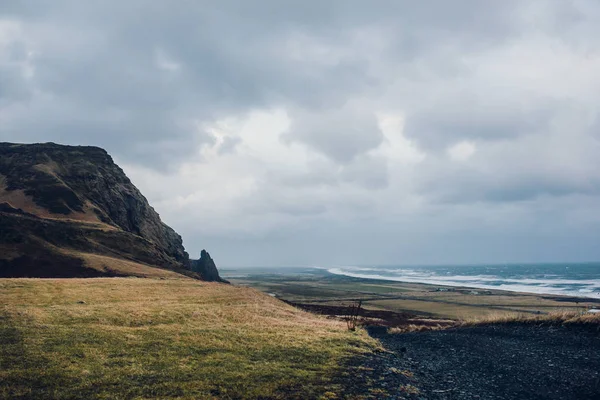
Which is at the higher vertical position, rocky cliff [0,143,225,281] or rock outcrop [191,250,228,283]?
rocky cliff [0,143,225,281]

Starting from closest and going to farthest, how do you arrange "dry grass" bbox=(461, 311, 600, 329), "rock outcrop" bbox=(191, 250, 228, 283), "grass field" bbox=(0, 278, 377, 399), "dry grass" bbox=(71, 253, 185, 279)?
"grass field" bbox=(0, 278, 377, 399) < "dry grass" bbox=(461, 311, 600, 329) < "dry grass" bbox=(71, 253, 185, 279) < "rock outcrop" bbox=(191, 250, 228, 283)

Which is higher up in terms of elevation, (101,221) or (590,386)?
(101,221)

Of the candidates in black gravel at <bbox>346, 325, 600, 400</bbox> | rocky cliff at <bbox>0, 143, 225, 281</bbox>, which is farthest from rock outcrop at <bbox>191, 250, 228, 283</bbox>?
black gravel at <bbox>346, 325, 600, 400</bbox>

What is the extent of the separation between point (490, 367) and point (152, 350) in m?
21.1

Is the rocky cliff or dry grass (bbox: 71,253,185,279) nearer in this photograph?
dry grass (bbox: 71,253,185,279)

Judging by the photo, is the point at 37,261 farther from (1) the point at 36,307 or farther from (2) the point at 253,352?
(2) the point at 253,352

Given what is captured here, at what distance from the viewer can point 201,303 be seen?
1967 inches

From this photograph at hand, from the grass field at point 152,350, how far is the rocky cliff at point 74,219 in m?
43.9

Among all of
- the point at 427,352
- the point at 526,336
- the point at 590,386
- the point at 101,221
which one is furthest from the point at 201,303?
the point at 101,221

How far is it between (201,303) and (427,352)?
27.6 meters

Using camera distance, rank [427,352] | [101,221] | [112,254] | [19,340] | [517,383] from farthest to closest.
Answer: [101,221]
[112,254]
[427,352]
[19,340]
[517,383]

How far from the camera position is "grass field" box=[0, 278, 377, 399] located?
19922mm

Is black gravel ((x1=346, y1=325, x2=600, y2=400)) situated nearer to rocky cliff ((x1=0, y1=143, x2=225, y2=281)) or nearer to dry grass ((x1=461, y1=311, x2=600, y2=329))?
dry grass ((x1=461, y1=311, x2=600, y2=329))

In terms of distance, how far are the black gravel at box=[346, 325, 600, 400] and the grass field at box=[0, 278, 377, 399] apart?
9.18 feet
